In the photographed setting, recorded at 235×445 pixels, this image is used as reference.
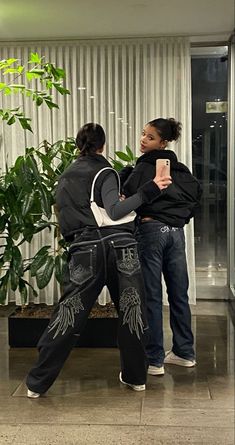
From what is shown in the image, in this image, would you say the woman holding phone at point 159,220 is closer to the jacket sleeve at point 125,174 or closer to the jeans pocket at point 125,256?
the jacket sleeve at point 125,174

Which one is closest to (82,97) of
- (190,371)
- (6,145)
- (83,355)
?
(6,145)

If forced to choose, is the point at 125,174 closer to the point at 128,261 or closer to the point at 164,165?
the point at 164,165

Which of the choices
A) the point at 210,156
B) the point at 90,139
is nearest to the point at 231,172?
the point at 210,156

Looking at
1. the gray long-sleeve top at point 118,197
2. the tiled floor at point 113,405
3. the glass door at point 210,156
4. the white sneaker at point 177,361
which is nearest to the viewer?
the tiled floor at point 113,405

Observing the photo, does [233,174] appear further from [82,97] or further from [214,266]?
[82,97]

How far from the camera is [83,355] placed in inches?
136

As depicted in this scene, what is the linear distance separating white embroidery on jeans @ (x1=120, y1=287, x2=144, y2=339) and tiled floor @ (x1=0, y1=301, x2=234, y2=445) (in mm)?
336

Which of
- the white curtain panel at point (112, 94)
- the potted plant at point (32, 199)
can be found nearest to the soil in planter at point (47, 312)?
the potted plant at point (32, 199)

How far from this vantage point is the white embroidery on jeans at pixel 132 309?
275 cm

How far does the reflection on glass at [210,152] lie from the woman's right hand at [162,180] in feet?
6.90

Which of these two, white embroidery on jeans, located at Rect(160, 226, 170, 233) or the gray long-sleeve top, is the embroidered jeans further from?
the gray long-sleeve top

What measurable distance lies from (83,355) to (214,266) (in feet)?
5.98

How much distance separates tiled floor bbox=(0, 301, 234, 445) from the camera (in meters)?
2.39

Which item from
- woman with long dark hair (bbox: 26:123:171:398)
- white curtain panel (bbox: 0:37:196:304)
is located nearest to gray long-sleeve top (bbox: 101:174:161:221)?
woman with long dark hair (bbox: 26:123:171:398)
